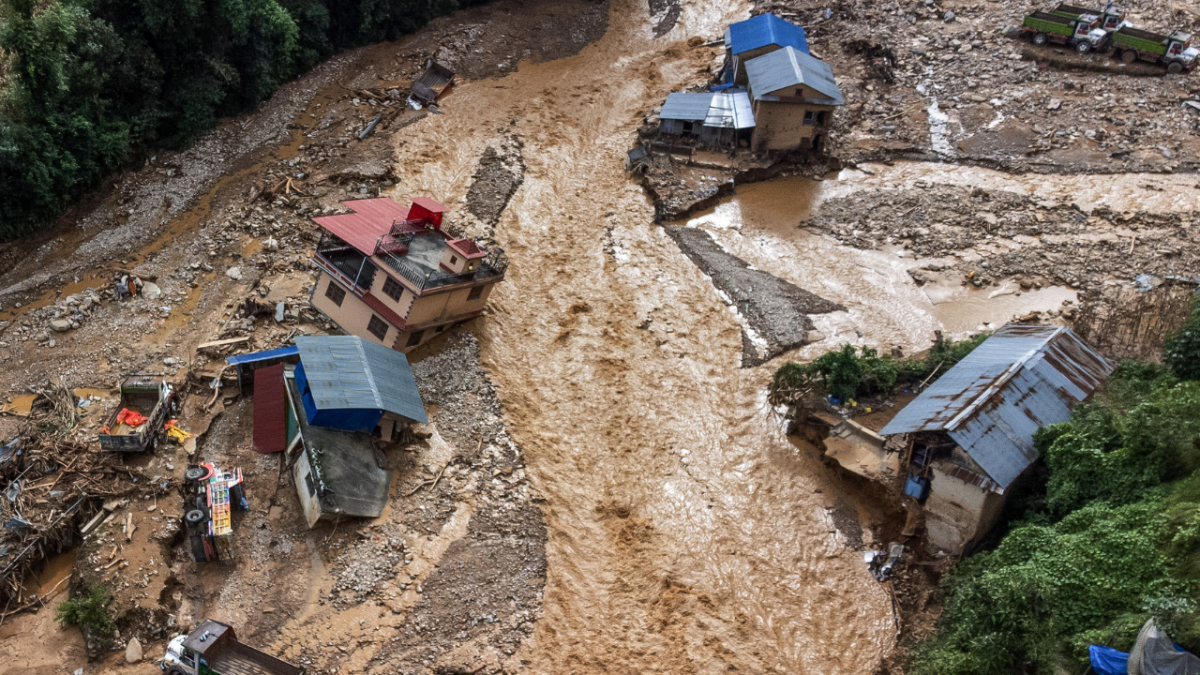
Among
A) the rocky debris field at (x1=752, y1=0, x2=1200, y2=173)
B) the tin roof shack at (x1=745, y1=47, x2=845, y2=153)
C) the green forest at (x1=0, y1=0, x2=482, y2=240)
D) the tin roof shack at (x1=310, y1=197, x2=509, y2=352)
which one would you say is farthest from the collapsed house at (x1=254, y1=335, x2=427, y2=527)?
the rocky debris field at (x1=752, y1=0, x2=1200, y2=173)

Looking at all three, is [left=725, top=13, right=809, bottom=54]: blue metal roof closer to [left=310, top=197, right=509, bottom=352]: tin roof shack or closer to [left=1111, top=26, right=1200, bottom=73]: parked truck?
[left=1111, top=26, right=1200, bottom=73]: parked truck

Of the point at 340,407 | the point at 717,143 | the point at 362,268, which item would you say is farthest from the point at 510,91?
the point at 340,407

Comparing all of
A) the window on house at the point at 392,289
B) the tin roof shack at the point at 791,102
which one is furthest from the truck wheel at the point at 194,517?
the tin roof shack at the point at 791,102

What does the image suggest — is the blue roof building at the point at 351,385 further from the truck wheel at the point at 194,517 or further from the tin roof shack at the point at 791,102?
the tin roof shack at the point at 791,102

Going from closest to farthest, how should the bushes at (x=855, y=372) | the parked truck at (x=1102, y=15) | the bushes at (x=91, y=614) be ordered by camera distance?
the bushes at (x=91, y=614), the bushes at (x=855, y=372), the parked truck at (x=1102, y=15)

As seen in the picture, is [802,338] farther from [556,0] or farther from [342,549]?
[556,0]
